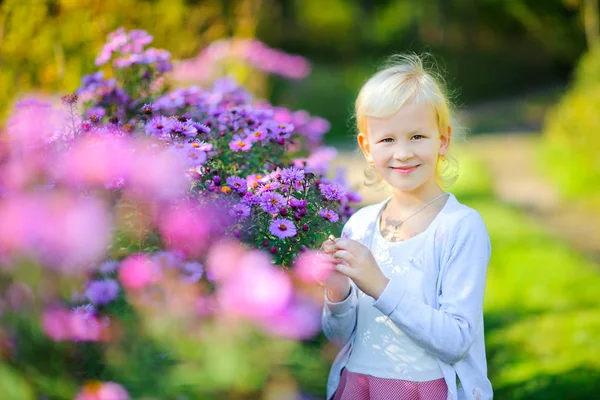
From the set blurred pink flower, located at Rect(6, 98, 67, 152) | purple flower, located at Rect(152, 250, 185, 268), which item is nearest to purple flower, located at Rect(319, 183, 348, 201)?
purple flower, located at Rect(152, 250, 185, 268)

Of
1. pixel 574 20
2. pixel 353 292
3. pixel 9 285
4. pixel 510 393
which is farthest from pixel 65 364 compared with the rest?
pixel 574 20

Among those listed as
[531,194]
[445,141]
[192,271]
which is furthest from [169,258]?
[531,194]

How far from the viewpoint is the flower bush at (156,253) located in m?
1.32

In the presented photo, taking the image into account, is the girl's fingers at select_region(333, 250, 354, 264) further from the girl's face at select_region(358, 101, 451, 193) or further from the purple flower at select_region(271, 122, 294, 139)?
the purple flower at select_region(271, 122, 294, 139)

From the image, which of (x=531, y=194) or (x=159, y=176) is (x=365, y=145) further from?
(x=531, y=194)

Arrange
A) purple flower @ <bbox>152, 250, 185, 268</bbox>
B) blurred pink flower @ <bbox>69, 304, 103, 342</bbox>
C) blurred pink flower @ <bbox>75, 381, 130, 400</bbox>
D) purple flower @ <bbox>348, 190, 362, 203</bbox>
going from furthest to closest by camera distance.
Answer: purple flower @ <bbox>348, 190, 362, 203</bbox>, purple flower @ <bbox>152, 250, 185, 268</bbox>, blurred pink flower @ <bbox>69, 304, 103, 342</bbox>, blurred pink flower @ <bbox>75, 381, 130, 400</bbox>

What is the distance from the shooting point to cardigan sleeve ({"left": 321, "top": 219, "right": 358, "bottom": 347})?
1.91 m

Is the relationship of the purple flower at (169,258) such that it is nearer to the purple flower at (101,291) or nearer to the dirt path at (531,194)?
the purple flower at (101,291)

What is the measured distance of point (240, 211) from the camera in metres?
1.92

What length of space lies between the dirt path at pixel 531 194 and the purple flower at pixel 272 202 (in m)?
1.68

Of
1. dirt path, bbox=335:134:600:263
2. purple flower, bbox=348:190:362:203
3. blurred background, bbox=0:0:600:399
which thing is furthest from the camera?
dirt path, bbox=335:134:600:263

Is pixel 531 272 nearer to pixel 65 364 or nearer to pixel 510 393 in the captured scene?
pixel 510 393

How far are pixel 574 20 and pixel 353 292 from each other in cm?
2222

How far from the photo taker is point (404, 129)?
186cm
